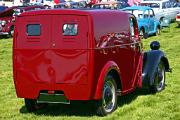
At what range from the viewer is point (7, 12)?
2805 cm

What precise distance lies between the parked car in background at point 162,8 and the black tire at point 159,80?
1816cm

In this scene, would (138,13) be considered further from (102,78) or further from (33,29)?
(102,78)

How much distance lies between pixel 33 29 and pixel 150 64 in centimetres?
307

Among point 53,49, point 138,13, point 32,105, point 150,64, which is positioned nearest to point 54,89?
point 53,49

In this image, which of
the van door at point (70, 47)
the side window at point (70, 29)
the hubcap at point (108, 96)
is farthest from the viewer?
the hubcap at point (108, 96)

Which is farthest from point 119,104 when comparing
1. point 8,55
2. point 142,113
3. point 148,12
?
point 148,12

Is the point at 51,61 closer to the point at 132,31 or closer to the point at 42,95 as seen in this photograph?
the point at 42,95

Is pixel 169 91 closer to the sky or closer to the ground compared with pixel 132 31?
closer to the ground

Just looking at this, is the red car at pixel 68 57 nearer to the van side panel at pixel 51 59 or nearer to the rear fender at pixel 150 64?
the van side panel at pixel 51 59

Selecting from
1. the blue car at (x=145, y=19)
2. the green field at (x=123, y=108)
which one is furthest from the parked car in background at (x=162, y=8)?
the green field at (x=123, y=108)

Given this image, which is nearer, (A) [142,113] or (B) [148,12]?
(A) [142,113]

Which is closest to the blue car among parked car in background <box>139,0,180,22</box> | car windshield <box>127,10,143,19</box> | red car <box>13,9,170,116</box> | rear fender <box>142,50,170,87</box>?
car windshield <box>127,10,143,19</box>

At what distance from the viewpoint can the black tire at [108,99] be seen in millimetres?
8359

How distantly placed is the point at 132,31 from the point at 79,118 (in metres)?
2.27
